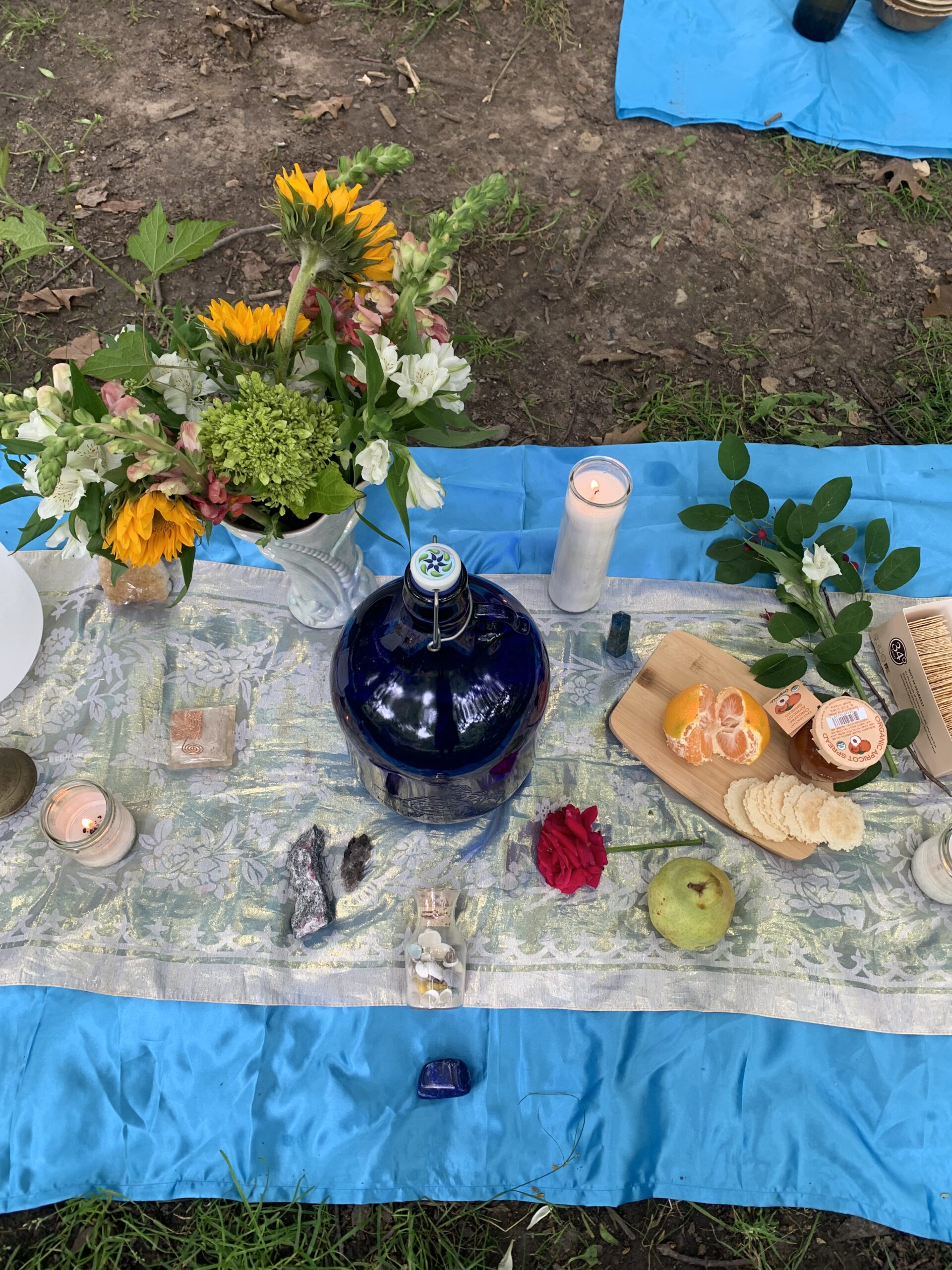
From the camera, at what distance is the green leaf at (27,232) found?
28.5 inches

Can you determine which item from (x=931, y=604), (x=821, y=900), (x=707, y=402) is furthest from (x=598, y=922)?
(x=707, y=402)

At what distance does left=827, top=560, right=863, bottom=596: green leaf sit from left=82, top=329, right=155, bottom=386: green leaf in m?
1.12

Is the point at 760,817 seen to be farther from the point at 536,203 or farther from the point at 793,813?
the point at 536,203

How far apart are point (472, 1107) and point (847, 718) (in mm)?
829

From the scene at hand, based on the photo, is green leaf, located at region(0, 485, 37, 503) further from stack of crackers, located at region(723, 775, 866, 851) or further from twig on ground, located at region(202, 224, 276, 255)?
twig on ground, located at region(202, 224, 276, 255)

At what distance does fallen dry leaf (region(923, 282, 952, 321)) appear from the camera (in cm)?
201

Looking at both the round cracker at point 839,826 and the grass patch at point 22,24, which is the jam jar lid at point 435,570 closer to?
the round cracker at point 839,826

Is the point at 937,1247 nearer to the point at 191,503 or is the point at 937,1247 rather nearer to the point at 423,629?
the point at 423,629

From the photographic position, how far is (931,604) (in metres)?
1.30

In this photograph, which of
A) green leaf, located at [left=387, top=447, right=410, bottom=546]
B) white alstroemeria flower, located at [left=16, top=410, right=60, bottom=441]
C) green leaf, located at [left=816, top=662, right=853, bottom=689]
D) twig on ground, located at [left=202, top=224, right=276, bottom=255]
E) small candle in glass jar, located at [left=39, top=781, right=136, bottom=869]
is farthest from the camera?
twig on ground, located at [left=202, top=224, right=276, bottom=255]

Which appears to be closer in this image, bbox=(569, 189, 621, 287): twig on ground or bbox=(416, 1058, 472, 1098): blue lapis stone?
bbox=(416, 1058, 472, 1098): blue lapis stone

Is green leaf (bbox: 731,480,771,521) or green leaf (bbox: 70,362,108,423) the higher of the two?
green leaf (bbox: 70,362,108,423)

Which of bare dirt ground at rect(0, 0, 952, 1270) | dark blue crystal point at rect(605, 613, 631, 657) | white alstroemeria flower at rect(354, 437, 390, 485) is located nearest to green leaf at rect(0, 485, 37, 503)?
white alstroemeria flower at rect(354, 437, 390, 485)

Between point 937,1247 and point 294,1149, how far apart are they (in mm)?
1101
